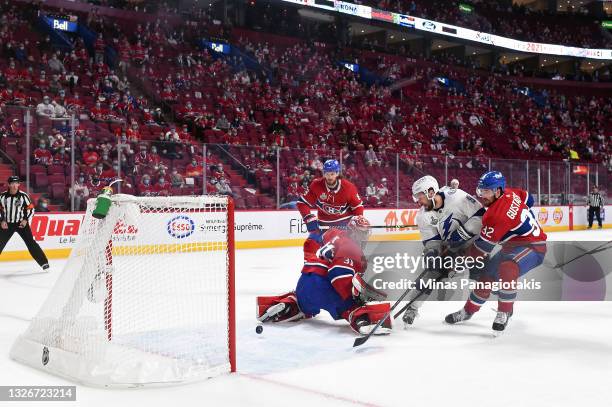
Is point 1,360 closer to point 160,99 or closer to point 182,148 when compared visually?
point 182,148

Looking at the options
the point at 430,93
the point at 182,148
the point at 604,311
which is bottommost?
the point at 604,311

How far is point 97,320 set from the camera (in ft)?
11.7

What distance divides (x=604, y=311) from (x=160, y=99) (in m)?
13.4

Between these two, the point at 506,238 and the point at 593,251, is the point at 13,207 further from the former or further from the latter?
the point at 593,251

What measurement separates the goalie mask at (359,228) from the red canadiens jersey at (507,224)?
791 mm

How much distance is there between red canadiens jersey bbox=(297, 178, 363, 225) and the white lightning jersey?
0.58 meters

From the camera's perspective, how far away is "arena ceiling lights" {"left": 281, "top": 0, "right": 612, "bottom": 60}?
25653 millimetres

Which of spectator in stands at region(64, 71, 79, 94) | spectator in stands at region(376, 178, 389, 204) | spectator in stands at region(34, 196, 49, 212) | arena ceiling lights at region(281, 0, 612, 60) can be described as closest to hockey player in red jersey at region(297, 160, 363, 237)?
spectator in stands at region(34, 196, 49, 212)

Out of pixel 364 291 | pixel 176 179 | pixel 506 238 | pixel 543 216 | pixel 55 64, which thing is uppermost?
pixel 55 64

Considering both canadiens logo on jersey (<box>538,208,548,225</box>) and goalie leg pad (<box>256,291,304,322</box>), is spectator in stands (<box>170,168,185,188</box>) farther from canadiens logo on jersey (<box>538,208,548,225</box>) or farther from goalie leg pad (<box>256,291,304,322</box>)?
canadiens logo on jersey (<box>538,208,548,225</box>)

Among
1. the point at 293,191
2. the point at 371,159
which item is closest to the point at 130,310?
the point at 293,191

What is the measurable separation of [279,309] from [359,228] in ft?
2.79

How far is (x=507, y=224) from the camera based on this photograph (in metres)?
4.30

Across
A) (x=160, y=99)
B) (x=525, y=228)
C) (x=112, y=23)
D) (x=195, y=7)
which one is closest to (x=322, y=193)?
(x=525, y=228)
